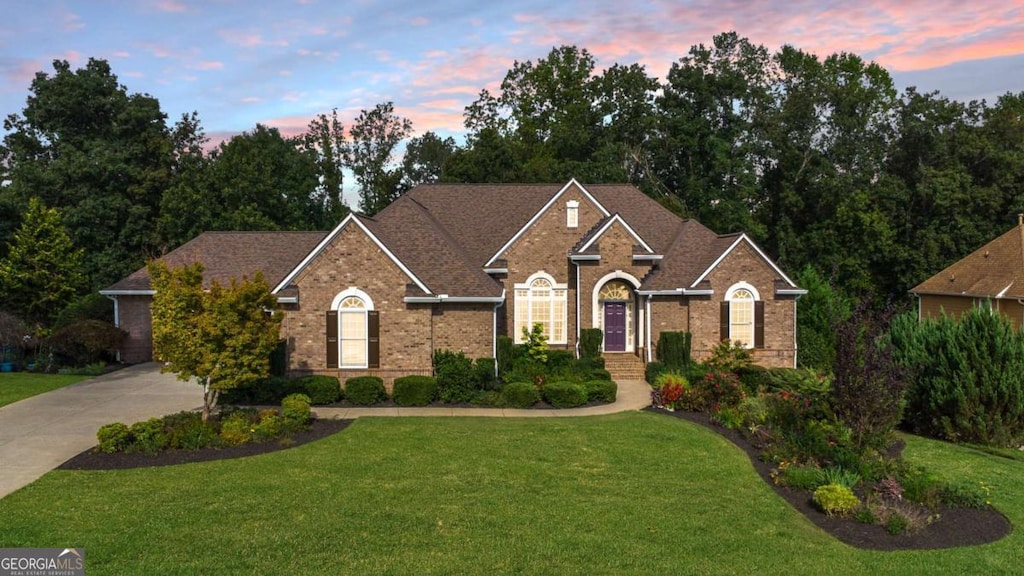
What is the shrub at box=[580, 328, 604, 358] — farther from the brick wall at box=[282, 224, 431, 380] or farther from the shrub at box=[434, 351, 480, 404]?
the brick wall at box=[282, 224, 431, 380]

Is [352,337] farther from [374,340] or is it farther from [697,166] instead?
[697,166]

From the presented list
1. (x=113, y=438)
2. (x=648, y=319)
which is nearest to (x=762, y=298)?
(x=648, y=319)

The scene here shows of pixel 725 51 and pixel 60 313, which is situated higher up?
pixel 725 51

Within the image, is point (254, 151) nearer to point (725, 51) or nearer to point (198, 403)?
point (198, 403)

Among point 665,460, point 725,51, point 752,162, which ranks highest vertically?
point 725,51

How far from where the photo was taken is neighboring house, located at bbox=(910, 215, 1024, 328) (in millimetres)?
32531

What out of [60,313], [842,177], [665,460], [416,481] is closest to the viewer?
[416,481]

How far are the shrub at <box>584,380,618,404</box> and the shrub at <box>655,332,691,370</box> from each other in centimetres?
451

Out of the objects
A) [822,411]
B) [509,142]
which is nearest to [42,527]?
[822,411]

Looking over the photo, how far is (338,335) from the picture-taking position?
22156 millimetres

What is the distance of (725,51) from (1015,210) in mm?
20288

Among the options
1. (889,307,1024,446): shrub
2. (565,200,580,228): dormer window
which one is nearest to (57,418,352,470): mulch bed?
(889,307,1024,446): shrub

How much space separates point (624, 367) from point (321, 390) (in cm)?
1192

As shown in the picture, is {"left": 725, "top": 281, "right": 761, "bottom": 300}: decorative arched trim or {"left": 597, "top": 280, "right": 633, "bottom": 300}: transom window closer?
{"left": 725, "top": 281, "right": 761, "bottom": 300}: decorative arched trim
